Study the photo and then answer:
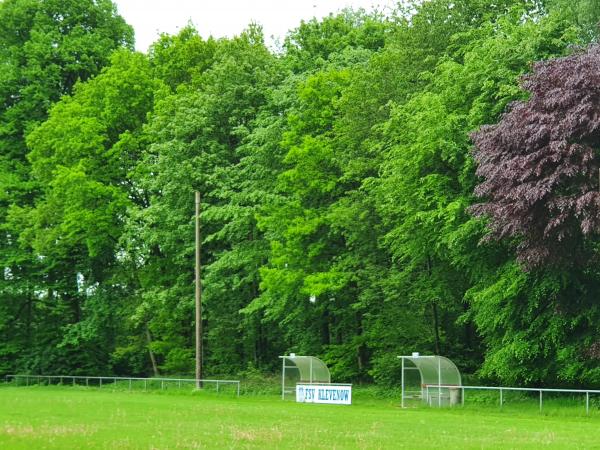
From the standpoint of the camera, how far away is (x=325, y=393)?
37469mm

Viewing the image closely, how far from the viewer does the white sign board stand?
3659 cm

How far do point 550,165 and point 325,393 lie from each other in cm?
1314

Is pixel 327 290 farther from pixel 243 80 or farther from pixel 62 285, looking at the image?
pixel 62 285

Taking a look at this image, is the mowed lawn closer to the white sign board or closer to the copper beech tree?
the white sign board

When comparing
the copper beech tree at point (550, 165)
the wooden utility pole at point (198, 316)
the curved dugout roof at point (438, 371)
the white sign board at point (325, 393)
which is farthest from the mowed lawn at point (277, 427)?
the wooden utility pole at point (198, 316)

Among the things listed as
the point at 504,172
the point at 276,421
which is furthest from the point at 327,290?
the point at 276,421

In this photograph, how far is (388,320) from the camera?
140 ft

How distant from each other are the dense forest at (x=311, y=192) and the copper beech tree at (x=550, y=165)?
83 mm

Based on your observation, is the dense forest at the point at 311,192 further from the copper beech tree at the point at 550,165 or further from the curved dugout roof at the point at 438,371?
the curved dugout roof at the point at 438,371

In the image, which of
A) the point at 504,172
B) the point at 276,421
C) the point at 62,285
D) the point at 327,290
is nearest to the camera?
the point at 276,421

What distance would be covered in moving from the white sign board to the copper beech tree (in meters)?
9.19

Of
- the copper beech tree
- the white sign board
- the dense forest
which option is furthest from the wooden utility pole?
the copper beech tree

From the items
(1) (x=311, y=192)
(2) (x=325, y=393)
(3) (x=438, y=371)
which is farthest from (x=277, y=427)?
(1) (x=311, y=192)

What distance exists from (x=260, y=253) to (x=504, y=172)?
709 inches
